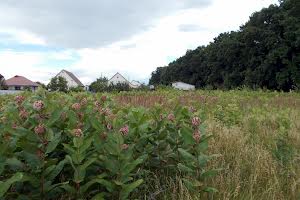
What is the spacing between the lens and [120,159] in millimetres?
2434

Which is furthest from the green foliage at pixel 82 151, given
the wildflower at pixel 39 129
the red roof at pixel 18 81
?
the red roof at pixel 18 81

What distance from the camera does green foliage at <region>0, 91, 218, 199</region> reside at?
2.32 meters

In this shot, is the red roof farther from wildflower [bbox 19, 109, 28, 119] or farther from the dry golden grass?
wildflower [bbox 19, 109, 28, 119]

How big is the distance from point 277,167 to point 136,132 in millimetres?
1808

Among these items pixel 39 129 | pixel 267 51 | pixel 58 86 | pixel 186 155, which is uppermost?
pixel 267 51

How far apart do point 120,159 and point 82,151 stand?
10.1 inches

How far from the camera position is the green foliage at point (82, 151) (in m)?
2.32

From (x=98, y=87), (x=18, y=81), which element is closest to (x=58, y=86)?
(x=98, y=87)

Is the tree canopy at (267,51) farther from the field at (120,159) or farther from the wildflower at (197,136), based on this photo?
the wildflower at (197,136)

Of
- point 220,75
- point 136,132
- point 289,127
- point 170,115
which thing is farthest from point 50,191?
point 220,75

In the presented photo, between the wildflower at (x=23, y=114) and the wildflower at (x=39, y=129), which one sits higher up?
the wildflower at (x=23, y=114)

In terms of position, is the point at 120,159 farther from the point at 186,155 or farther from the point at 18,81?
the point at 18,81

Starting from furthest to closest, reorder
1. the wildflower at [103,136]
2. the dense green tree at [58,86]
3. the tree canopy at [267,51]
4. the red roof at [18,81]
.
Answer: the red roof at [18,81] → the tree canopy at [267,51] → the dense green tree at [58,86] → the wildflower at [103,136]

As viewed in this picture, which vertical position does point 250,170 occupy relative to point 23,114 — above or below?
below
